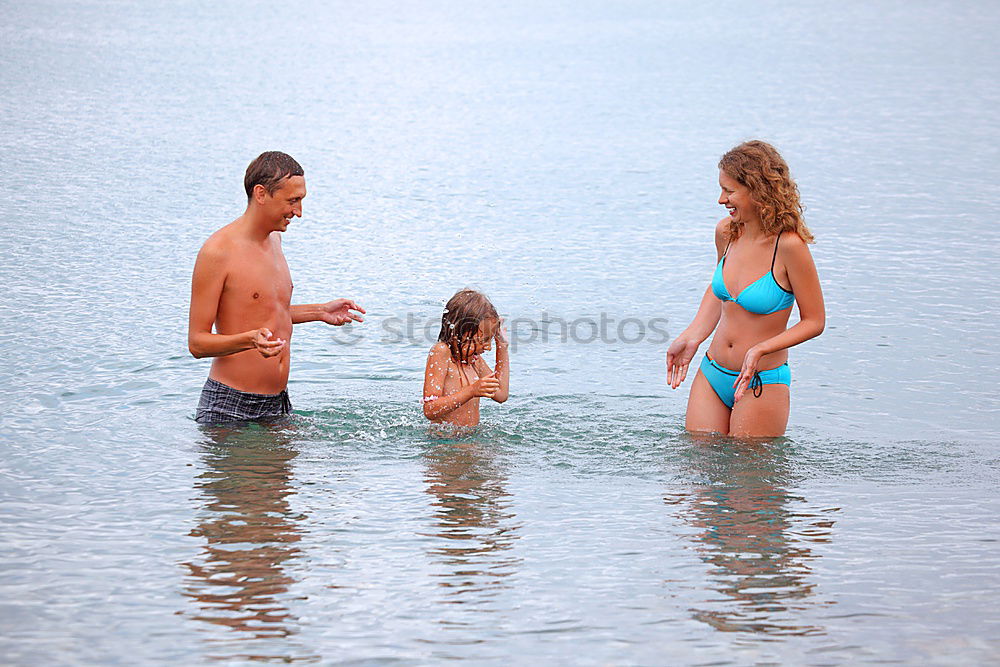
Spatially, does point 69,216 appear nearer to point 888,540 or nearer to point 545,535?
point 545,535

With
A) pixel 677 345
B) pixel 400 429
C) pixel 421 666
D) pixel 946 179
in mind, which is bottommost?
pixel 421 666

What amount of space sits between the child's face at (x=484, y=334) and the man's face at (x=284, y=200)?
1146mm

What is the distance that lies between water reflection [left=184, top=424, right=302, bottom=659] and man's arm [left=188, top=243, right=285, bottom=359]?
603mm

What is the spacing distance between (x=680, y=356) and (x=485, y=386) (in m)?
1.10

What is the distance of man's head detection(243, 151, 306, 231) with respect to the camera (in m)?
6.80

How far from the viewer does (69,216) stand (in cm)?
1350

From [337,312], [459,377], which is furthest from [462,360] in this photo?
[337,312]

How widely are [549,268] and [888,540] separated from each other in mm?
6520

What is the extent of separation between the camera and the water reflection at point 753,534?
5215mm

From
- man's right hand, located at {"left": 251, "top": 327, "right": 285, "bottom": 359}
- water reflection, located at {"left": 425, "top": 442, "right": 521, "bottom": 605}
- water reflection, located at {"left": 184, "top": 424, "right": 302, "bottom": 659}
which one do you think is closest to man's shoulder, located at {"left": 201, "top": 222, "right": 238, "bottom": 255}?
man's right hand, located at {"left": 251, "top": 327, "right": 285, "bottom": 359}

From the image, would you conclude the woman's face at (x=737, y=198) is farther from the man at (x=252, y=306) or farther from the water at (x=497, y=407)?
the man at (x=252, y=306)

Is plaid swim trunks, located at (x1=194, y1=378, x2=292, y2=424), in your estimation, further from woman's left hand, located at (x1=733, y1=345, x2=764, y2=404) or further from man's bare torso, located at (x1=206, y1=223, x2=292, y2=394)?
woman's left hand, located at (x1=733, y1=345, x2=764, y2=404)

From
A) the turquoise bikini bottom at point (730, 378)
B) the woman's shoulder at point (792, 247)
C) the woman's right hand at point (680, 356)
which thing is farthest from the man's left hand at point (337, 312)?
the woman's shoulder at point (792, 247)

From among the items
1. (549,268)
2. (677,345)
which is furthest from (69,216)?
(677,345)
